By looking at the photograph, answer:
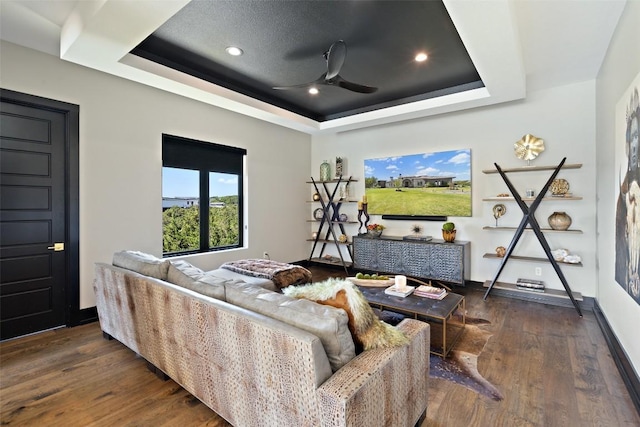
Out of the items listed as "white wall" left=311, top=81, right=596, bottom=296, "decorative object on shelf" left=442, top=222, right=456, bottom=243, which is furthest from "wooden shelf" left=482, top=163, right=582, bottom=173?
"decorative object on shelf" left=442, top=222, right=456, bottom=243

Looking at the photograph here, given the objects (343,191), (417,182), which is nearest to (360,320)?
(417,182)

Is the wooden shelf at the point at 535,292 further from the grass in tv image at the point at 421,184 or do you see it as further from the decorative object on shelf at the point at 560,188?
the decorative object on shelf at the point at 560,188

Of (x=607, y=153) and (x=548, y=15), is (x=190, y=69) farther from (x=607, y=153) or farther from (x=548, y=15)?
(x=607, y=153)

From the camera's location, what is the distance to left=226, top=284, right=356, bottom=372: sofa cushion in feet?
4.33

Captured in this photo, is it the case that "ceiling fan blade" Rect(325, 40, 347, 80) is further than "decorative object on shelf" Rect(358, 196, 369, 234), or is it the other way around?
"decorative object on shelf" Rect(358, 196, 369, 234)

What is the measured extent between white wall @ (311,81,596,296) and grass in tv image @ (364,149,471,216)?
0.14 m

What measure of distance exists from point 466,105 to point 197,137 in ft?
12.5

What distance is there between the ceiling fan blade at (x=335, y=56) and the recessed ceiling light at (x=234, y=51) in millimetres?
1021

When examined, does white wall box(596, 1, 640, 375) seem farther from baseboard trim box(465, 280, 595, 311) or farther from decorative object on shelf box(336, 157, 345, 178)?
decorative object on shelf box(336, 157, 345, 178)

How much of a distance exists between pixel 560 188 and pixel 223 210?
4743mm

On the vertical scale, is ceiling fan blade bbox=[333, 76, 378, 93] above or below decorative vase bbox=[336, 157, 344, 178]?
above

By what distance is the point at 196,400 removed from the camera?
6.56ft

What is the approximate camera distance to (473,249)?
4.62 meters

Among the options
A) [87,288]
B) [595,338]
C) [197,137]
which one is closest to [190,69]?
[197,137]
